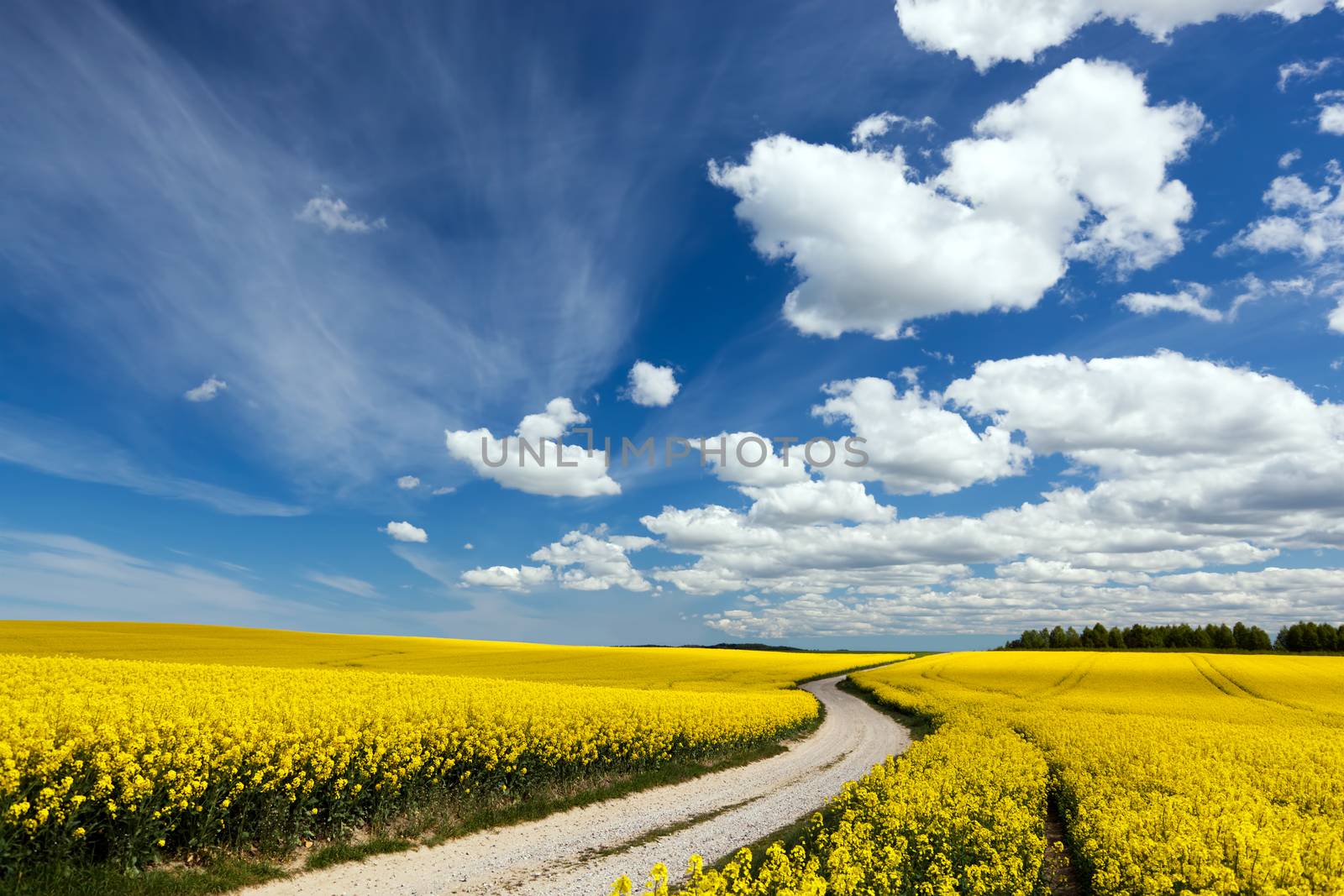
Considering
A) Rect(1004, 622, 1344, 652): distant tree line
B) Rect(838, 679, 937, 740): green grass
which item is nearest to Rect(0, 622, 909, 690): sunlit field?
Rect(838, 679, 937, 740): green grass

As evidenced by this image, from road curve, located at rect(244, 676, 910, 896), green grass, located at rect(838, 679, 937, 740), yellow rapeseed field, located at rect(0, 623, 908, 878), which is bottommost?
green grass, located at rect(838, 679, 937, 740)

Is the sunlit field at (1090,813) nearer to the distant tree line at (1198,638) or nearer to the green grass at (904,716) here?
the green grass at (904,716)

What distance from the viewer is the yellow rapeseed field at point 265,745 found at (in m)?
10.1

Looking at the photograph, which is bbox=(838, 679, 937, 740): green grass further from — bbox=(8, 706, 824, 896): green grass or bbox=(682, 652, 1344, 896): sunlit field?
bbox=(8, 706, 824, 896): green grass

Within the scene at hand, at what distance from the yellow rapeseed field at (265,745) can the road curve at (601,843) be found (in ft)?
5.18

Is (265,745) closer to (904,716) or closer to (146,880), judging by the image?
(146,880)

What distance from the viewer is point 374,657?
57.1m

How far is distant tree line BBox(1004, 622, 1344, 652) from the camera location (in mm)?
108375

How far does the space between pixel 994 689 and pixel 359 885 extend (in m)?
51.0

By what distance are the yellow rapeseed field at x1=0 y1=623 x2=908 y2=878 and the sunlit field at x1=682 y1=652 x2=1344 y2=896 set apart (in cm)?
745

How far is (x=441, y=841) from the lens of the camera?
1364 centimetres

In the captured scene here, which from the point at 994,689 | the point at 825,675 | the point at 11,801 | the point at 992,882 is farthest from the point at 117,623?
the point at 992,882

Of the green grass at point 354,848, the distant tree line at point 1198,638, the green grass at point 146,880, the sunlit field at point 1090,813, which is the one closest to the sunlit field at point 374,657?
the green grass at point 354,848

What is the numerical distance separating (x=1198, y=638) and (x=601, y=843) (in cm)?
14521
